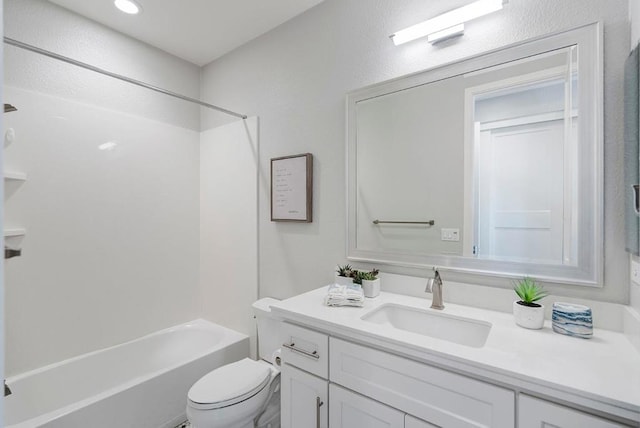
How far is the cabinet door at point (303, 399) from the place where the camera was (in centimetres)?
127

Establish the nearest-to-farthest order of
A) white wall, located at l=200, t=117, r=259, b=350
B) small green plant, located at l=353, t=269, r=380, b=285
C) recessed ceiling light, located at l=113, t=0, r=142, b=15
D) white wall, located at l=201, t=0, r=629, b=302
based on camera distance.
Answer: white wall, located at l=201, t=0, r=629, b=302 < small green plant, located at l=353, t=269, r=380, b=285 < recessed ceiling light, located at l=113, t=0, r=142, b=15 < white wall, located at l=200, t=117, r=259, b=350

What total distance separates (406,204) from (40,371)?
239 centimetres

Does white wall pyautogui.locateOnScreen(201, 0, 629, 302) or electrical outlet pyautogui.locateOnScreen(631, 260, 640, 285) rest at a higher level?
white wall pyautogui.locateOnScreen(201, 0, 629, 302)

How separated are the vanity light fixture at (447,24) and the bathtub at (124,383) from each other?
7.55 feet

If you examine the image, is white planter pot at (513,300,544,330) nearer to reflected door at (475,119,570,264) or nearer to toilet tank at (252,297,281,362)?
reflected door at (475,119,570,264)

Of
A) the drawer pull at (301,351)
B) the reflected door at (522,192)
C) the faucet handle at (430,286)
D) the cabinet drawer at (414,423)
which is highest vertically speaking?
the reflected door at (522,192)

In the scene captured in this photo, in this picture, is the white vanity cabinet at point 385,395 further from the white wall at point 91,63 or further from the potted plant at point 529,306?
the white wall at point 91,63

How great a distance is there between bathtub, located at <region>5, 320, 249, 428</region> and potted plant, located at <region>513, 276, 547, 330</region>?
190cm

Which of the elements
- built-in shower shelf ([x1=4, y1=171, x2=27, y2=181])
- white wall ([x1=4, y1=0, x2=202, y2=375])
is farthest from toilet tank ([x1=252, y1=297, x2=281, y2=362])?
built-in shower shelf ([x1=4, y1=171, x2=27, y2=181])

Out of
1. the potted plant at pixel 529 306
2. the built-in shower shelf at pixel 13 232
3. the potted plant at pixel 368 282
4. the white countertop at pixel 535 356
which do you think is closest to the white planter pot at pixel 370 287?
the potted plant at pixel 368 282

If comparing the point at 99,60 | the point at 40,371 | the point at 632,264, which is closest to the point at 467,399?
the point at 632,264

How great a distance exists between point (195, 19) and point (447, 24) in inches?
66.0

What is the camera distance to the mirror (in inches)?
46.4

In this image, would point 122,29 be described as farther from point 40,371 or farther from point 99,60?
point 40,371
